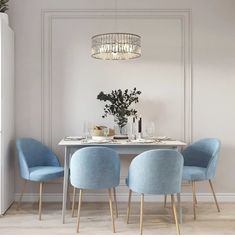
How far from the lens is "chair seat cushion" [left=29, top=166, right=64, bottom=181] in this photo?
353 centimetres

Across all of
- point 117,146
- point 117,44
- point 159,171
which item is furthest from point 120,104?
point 159,171

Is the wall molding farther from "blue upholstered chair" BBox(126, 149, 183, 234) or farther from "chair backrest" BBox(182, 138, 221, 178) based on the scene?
"blue upholstered chair" BBox(126, 149, 183, 234)

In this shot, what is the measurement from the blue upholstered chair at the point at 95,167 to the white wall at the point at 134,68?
1097 millimetres

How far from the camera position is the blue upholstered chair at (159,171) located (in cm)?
295

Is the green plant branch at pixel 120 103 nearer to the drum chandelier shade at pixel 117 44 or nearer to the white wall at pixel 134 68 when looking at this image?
the white wall at pixel 134 68

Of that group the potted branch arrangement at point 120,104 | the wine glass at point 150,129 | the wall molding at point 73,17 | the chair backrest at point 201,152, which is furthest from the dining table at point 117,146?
the wall molding at point 73,17

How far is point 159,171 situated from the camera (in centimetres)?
297

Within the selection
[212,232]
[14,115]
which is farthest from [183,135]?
[14,115]

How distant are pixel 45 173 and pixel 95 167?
73 centimetres

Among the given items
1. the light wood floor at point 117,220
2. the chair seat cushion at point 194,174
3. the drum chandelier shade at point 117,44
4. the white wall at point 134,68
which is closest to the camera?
the light wood floor at point 117,220

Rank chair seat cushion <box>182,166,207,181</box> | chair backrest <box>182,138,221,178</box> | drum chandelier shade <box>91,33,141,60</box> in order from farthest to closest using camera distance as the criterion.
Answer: chair backrest <box>182,138,221,178</box>
chair seat cushion <box>182,166,207,181</box>
drum chandelier shade <box>91,33,141,60</box>

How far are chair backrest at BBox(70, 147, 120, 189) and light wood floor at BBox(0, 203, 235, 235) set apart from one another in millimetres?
438

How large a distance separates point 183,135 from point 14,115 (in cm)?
199

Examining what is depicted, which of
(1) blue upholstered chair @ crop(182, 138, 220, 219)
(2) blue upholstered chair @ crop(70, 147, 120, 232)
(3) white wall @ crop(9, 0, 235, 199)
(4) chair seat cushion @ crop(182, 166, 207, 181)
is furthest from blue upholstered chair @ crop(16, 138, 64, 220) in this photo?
(1) blue upholstered chair @ crop(182, 138, 220, 219)
